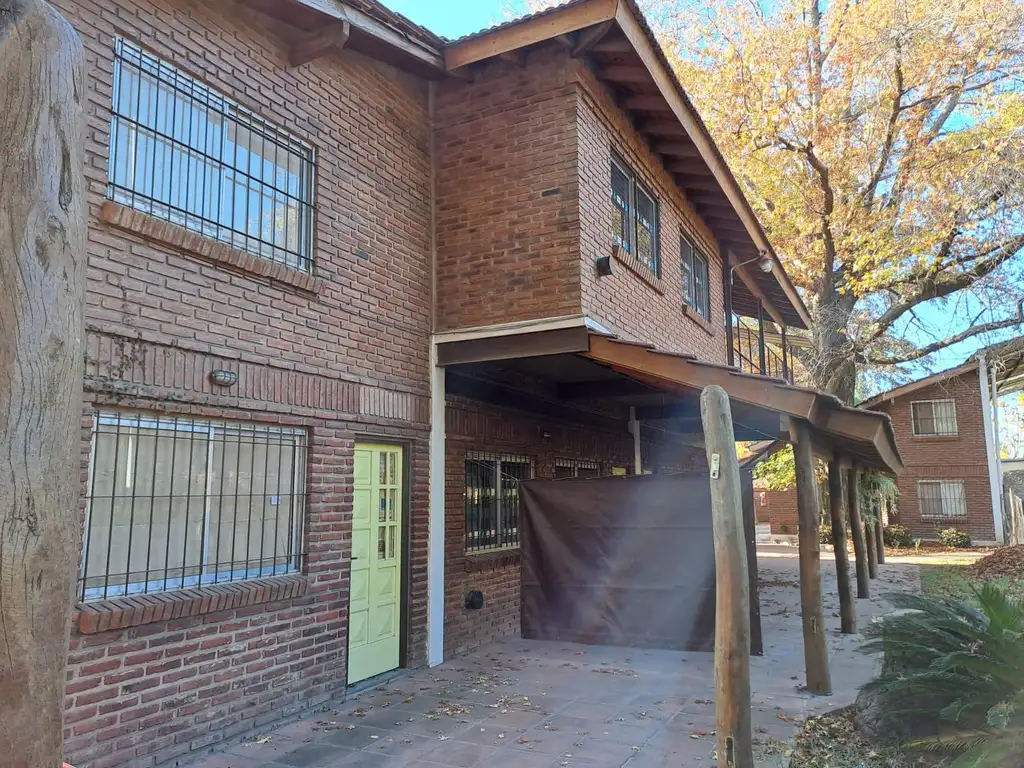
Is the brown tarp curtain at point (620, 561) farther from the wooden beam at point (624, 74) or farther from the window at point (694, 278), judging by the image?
the window at point (694, 278)

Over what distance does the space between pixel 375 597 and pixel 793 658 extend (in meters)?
4.54

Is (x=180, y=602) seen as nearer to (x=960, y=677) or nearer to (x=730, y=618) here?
(x=730, y=618)

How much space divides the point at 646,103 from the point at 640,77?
24.6 inches

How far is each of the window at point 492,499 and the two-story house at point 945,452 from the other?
66.3 ft

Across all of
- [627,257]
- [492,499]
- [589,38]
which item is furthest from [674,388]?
[589,38]

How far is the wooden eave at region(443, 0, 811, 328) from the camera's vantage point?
6875 mm

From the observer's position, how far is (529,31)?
6973 millimetres

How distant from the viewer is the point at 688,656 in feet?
26.3

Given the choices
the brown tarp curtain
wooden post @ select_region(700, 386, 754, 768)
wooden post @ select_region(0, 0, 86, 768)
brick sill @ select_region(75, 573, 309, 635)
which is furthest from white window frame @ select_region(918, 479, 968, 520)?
wooden post @ select_region(0, 0, 86, 768)

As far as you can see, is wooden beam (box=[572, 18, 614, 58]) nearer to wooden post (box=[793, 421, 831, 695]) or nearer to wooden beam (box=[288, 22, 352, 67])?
wooden beam (box=[288, 22, 352, 67])

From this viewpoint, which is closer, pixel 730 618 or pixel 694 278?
pixel 730 618

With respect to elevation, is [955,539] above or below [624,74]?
below

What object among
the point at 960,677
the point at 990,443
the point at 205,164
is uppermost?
the point at 205,164

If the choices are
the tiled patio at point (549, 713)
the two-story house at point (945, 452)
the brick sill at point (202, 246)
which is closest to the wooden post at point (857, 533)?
the tiled patio at point (549, 713)
